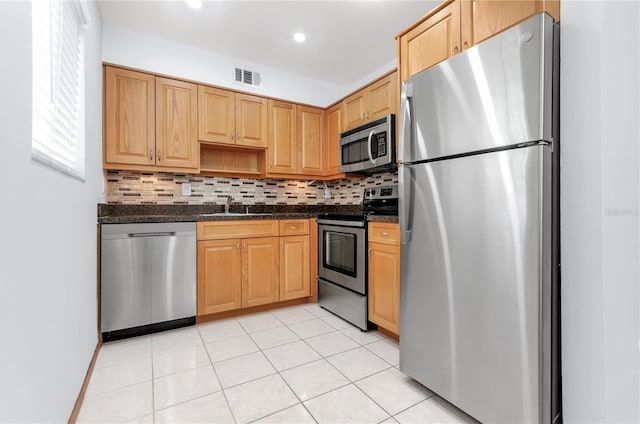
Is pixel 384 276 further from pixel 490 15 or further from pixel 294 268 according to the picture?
pixel 490 15

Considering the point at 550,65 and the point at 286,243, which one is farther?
the point at 286,243

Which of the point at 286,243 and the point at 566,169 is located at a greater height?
the point at 566,169

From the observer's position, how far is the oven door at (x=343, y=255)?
2.55 m

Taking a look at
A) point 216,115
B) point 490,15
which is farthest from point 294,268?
point 490,15

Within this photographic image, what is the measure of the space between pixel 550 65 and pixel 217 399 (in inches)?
83.9

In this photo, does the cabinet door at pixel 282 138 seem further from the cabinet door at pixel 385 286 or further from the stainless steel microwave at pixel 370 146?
the cabinet door at pixel 385 286

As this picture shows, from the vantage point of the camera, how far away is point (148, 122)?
8.85 feet

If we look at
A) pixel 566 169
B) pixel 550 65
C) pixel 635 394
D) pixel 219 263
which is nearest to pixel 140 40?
pixel 219 263

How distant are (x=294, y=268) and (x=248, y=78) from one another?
208 centimetres

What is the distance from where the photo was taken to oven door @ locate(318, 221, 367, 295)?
255 centimetres

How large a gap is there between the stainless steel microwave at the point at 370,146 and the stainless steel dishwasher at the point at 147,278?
160 centimetres

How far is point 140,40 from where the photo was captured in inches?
110

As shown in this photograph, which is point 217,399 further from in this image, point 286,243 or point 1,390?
point 286,243

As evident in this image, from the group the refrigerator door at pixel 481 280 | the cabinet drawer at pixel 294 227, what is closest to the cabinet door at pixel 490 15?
the refrigerator door at pixel 481 280
